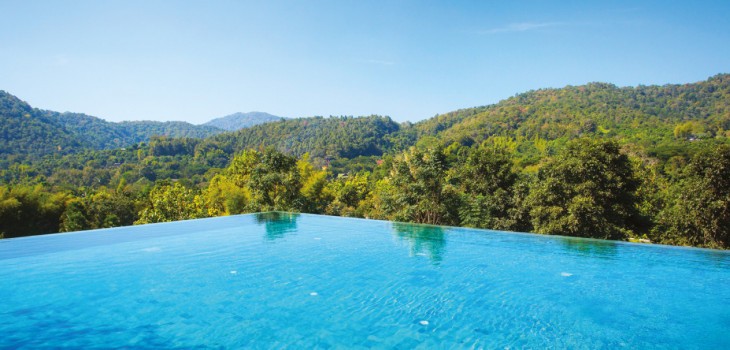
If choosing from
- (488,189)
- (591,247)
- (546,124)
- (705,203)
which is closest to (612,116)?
(546,124)

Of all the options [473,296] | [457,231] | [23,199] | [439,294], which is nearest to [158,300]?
[439,294]

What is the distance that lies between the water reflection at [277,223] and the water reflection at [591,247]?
4.88 metres

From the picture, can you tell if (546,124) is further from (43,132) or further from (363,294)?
(43,132)

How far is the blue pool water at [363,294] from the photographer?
261 cm

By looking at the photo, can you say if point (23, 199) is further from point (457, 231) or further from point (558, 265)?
point (558, 265)

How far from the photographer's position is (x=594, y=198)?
10469 millimetres

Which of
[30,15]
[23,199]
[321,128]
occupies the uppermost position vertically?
[321,128]

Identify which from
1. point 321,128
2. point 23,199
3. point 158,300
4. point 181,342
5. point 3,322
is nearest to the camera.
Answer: point 181,342

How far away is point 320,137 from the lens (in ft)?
321

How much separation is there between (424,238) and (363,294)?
3.02 metres

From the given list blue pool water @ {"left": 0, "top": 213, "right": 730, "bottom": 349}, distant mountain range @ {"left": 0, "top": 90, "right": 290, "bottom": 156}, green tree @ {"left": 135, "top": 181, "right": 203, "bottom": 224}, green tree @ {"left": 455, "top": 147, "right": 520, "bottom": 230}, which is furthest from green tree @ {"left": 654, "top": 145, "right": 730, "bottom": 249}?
distant mountain range @ {"left": 0, "top": 90, "right": 290, "bottom": 156}

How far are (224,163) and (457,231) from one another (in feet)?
250

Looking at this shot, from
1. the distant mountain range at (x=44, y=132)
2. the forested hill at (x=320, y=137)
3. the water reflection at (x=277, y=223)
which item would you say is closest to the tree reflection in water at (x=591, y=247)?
the water reflection at (x=277, y=223)

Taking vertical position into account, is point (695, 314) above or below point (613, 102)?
below
